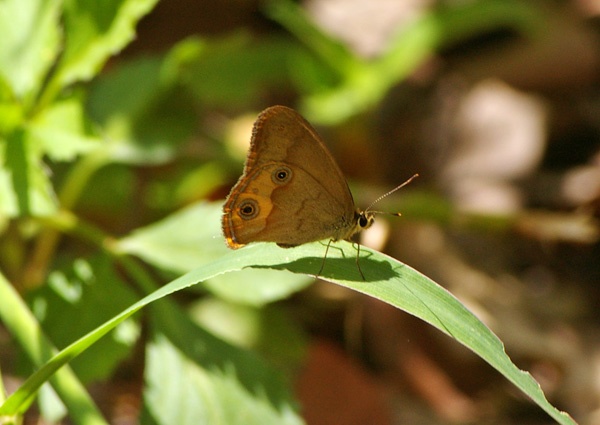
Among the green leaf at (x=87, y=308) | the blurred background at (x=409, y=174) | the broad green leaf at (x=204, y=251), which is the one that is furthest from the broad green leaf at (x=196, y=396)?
the blurred background at (x=409, y=174)

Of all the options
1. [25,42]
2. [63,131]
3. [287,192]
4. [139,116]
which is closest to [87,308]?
[63,131]

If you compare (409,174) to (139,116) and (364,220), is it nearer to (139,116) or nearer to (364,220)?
(139,116)

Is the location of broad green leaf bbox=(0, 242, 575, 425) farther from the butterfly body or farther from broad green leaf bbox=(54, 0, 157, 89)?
broad green leaf bbox=(54, 0, 157, 89)

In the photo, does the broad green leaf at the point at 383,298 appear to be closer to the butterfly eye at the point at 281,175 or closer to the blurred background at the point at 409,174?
the butterfly eye at the point at 281,175

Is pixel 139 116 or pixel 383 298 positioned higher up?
pixel 139 116

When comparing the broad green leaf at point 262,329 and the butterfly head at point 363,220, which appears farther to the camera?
the broad green leaf at point 262,329

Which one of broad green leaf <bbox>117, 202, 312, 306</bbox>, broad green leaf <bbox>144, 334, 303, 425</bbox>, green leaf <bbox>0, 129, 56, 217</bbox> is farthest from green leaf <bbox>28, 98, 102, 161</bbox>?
broad green leaf <bbox>144, 334, 303, 425</bbox>

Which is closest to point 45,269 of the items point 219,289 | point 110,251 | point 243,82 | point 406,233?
point 110,251
